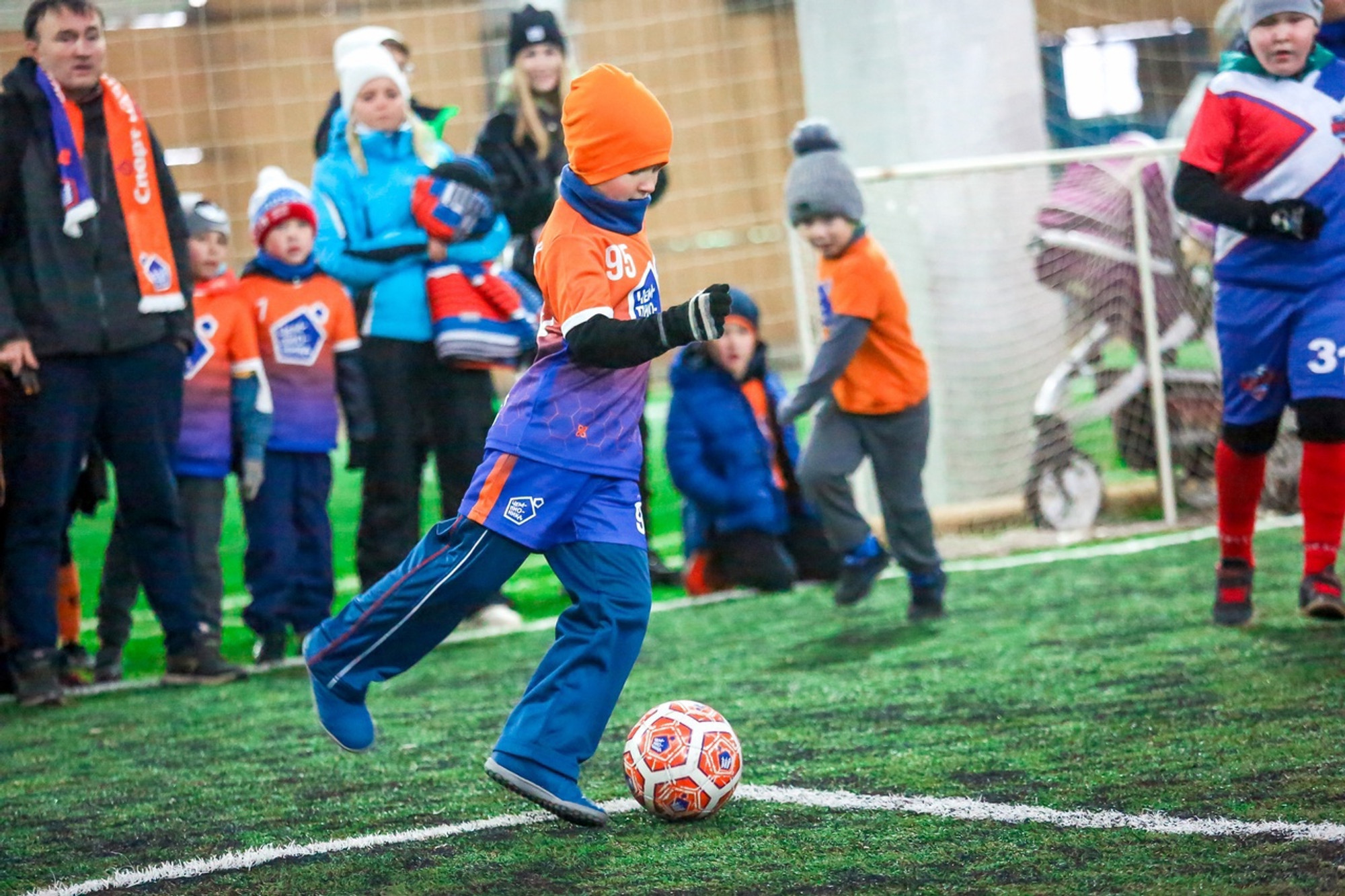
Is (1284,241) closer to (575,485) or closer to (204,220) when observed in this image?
(575,485)

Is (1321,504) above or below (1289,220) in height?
below

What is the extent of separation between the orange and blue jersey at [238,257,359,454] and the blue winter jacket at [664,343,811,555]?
5.15ft

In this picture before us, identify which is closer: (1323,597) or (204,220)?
(1323,597)

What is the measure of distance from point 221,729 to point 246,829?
1348 millimetres

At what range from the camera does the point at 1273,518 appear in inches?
296

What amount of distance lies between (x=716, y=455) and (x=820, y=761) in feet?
11.5

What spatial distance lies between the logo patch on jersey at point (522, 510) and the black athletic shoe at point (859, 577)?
3.02 m

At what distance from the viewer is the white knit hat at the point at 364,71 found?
20.4ft

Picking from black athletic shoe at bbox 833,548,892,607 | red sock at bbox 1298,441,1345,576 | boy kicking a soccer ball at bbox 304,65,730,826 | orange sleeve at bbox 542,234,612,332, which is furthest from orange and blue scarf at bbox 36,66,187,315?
red sock at bbox 1298,441,1345,576

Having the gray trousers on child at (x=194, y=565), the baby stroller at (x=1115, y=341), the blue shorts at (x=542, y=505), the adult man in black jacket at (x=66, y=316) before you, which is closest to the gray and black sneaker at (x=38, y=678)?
the adult man in black jacket at (x=66, y=316)

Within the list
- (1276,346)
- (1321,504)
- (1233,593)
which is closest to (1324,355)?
(1276,346)

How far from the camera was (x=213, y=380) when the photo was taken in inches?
239

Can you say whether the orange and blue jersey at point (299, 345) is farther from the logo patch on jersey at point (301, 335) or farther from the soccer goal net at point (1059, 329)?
the soccer goal net at point (1059, 329)

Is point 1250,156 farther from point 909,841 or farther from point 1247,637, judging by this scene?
point 909,841
